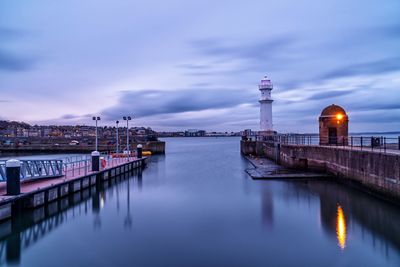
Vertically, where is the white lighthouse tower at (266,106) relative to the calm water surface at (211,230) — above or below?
above

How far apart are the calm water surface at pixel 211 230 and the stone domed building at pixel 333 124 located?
7605mm

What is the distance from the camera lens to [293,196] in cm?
1941

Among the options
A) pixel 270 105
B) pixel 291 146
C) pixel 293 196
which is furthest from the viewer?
pixel 270 105

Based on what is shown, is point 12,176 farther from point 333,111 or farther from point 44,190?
point 333,111

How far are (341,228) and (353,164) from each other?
7.84 m

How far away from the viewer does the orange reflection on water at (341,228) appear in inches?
461

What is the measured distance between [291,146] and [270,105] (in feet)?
67.1

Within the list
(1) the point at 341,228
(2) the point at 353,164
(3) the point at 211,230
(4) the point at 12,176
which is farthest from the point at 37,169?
(2) the point at 353,164

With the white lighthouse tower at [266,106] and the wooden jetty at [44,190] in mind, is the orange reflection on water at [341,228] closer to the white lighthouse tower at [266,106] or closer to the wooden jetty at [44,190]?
the wooden jetty at [44,190]

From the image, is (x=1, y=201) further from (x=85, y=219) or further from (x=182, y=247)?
(x=182, y=247)

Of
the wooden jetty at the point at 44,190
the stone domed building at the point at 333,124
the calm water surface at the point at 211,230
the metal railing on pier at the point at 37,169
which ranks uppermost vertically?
the stone domed building at the point at 333,124

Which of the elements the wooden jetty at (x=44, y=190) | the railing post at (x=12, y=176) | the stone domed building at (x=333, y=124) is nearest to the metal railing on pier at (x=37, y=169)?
the wooden jetty at (x=44, y=190)

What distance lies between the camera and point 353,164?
20.2 metres

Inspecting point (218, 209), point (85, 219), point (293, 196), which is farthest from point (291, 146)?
point (85, 219)
